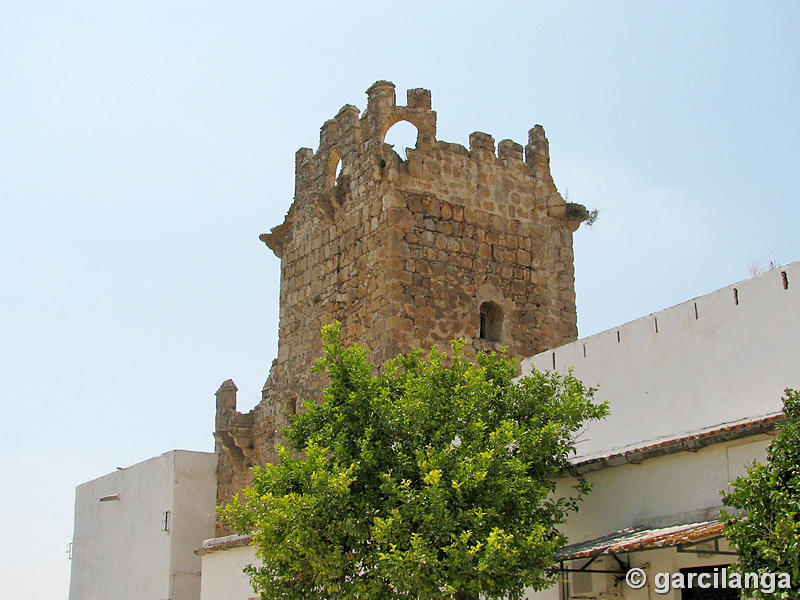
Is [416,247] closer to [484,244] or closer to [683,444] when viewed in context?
[484,244]

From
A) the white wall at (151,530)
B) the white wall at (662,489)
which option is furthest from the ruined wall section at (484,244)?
the white wall at (151,530)

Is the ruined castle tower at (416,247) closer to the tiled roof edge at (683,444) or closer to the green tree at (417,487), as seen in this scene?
the green tree at (417,487)

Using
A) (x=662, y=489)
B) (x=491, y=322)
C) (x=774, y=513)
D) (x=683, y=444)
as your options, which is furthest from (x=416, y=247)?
(x=774, y=513)

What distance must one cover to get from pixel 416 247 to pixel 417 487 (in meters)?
4.96

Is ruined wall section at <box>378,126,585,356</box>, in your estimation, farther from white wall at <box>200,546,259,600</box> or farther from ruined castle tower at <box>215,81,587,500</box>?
white wall at <box>200,546,259,600</box>

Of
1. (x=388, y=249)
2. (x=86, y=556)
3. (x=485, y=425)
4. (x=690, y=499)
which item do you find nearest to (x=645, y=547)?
(x=690, y=499)

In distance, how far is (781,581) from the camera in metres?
6.61

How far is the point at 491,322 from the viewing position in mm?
13523

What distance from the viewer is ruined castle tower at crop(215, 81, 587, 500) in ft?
42.3

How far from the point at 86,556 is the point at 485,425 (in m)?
12.5

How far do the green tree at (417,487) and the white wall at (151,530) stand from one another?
24.8 ft

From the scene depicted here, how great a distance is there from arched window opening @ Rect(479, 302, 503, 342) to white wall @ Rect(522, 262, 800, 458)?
305 cm

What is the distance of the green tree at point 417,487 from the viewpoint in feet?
25.2

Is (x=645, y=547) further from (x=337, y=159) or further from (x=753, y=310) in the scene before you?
(x=337, y=159)
